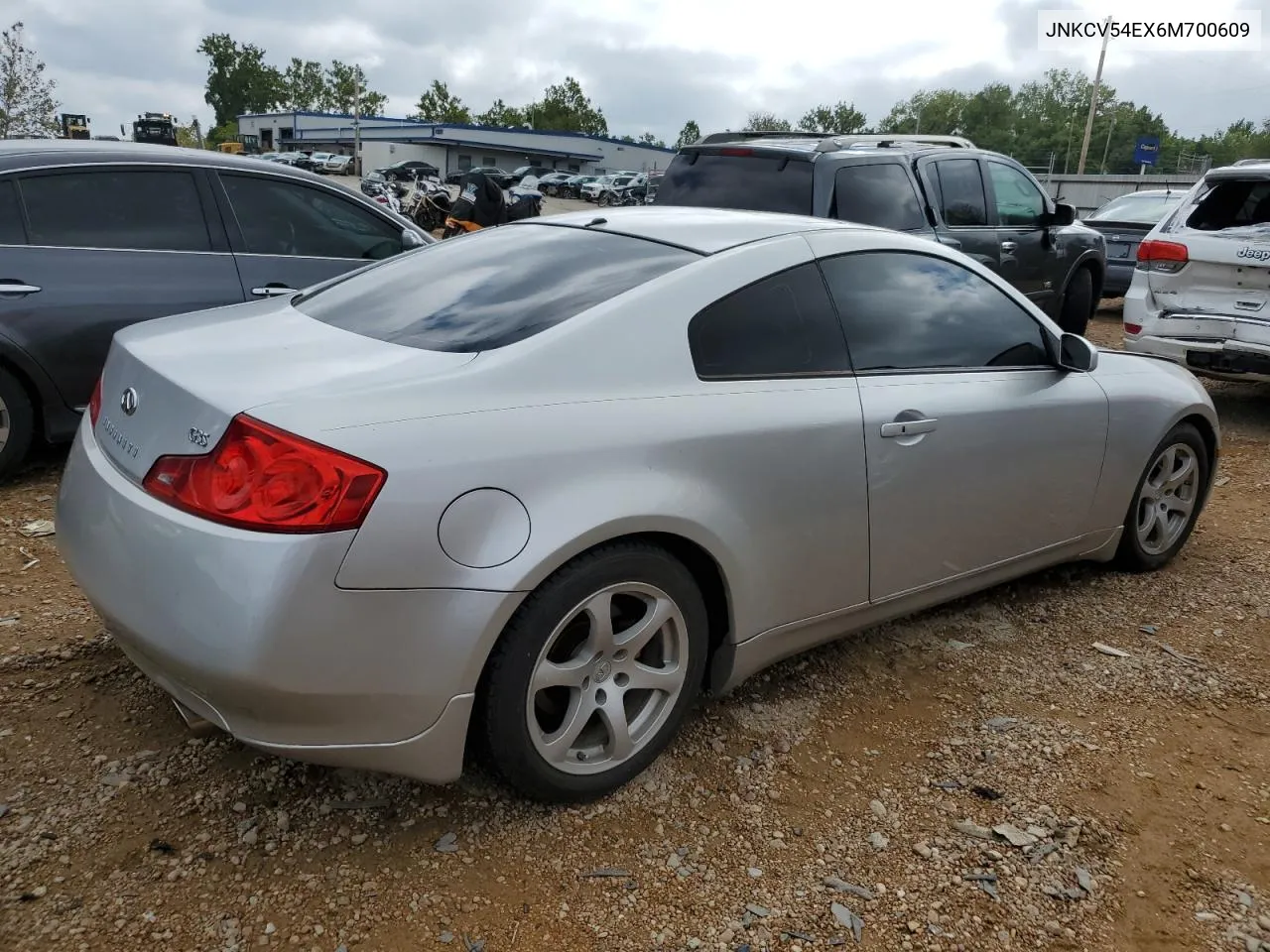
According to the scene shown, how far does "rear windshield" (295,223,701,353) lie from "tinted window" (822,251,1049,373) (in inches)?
23.2

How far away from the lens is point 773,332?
2729mm

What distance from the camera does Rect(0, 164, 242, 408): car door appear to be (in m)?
4.33

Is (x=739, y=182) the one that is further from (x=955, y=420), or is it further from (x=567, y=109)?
(x=567, y=109)

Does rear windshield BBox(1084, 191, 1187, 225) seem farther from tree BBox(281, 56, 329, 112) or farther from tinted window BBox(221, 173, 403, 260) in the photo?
tree BBox(281, 56, 329, 112)

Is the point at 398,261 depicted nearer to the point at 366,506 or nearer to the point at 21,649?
the point at 366,506

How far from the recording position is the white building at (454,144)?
7538cm

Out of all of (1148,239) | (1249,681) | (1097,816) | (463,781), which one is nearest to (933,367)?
(1097,816)

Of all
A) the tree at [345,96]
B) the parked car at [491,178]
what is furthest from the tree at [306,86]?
the parked car at [491,178]

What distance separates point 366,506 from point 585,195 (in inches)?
2122

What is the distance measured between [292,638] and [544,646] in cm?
56

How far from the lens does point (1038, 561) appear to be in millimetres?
3588

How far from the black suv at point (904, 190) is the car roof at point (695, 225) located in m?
3.06

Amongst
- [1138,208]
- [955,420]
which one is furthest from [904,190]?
[1138,208]

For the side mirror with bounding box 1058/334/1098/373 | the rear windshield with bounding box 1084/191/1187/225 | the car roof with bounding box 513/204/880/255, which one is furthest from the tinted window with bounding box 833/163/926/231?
the rear windshield with bounding box 1084/191/1187/225
